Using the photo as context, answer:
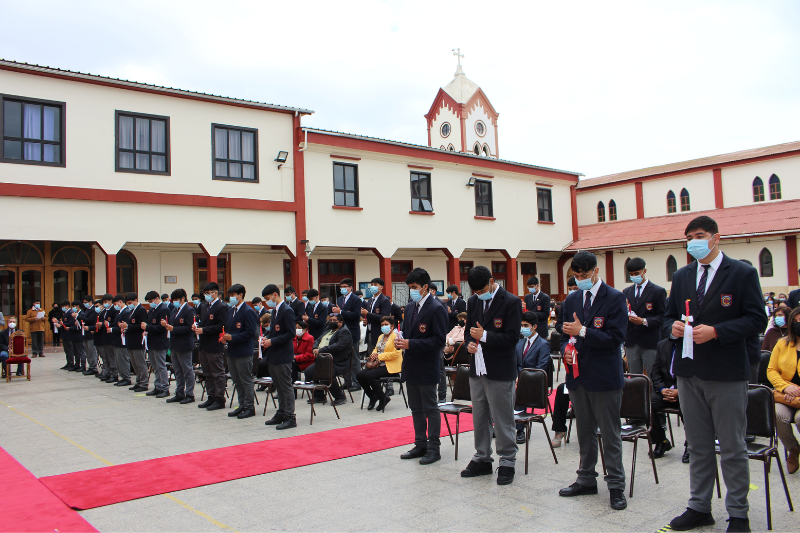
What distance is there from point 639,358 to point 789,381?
242 centimetres

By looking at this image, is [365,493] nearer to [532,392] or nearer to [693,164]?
[532,392]

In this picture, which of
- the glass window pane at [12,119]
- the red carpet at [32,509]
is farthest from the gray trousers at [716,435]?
the glass window pane at [12,119]

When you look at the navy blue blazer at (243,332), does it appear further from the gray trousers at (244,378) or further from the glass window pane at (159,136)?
the glass window pane at (159,136)

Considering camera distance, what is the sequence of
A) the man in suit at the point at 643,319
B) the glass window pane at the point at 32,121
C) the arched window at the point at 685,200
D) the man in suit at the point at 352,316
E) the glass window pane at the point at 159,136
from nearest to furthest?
the man in suit at the point at 643,319 → the man in suit at the point at 352,316 → the glass window pane at the point at 32,121 → the glass window pane at the point at 159,136 → the arched window at the point at 685,200

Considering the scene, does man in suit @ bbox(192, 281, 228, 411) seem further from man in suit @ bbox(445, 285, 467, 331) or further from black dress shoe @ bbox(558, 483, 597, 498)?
black dress shoe @ bbox(558, 483, 597, 498)

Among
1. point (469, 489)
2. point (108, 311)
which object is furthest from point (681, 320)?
point (108, 311)

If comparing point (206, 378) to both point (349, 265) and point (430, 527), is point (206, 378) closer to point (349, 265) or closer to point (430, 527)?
point (430, 527)

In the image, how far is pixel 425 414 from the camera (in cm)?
651

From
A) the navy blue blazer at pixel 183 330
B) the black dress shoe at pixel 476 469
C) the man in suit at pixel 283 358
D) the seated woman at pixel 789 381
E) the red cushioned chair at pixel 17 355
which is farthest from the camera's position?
the red cushioned chair at pixel 17 355

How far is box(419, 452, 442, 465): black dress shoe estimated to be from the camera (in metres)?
6.19

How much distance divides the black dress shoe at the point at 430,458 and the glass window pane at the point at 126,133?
14.8 meters

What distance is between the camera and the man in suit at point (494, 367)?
5.53m

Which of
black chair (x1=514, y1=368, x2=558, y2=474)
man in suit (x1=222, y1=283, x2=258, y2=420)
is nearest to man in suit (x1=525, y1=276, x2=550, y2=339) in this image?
black chair (x1=514, y1=368, x2=558, y2=474)

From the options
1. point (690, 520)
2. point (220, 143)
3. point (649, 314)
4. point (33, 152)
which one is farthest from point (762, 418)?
point (33, 152)
